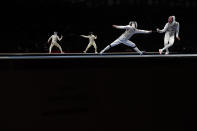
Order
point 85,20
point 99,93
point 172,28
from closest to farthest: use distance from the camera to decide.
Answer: point 99,93, point 172,28, point 85,20

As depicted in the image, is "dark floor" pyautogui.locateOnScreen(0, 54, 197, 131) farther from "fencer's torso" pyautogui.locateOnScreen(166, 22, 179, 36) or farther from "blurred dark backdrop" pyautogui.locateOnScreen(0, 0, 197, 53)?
"blurred dark backdrop" pyautogui.locateOnScreen(0, 0, 197, 53)

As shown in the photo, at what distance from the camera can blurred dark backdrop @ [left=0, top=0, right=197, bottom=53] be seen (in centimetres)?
572

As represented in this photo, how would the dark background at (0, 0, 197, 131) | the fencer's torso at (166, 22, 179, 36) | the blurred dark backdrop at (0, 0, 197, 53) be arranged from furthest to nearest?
the blurred dark backdrop at (0, 0, 197, 53) < the fencer's torso at (166, 22, 179, 36) < the dark background at (0, 0, 197, 131)

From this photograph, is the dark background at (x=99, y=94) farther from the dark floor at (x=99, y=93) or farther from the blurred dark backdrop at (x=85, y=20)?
the blurred dark backdrop at (x=85, y=20)

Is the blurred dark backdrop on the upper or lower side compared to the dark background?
upper

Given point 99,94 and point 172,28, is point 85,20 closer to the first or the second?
point 172,28

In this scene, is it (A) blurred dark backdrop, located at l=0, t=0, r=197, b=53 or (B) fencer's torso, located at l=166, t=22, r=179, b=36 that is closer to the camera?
(B) fencer's torso, located at l=166, t=22, r=179, b=36

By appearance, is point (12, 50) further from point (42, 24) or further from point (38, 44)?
point (42, 24)

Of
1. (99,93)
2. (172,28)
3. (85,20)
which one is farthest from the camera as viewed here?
(85,20)

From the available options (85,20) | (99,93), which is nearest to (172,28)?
(85,20)

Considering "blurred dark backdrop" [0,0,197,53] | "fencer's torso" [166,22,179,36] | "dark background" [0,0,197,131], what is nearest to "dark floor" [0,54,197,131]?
"dark background" [0,0,197,131]

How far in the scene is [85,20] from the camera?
20.7 feet

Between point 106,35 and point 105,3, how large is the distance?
1254 millimetres

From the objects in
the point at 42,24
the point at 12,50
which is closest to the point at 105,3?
the point at 42,24
